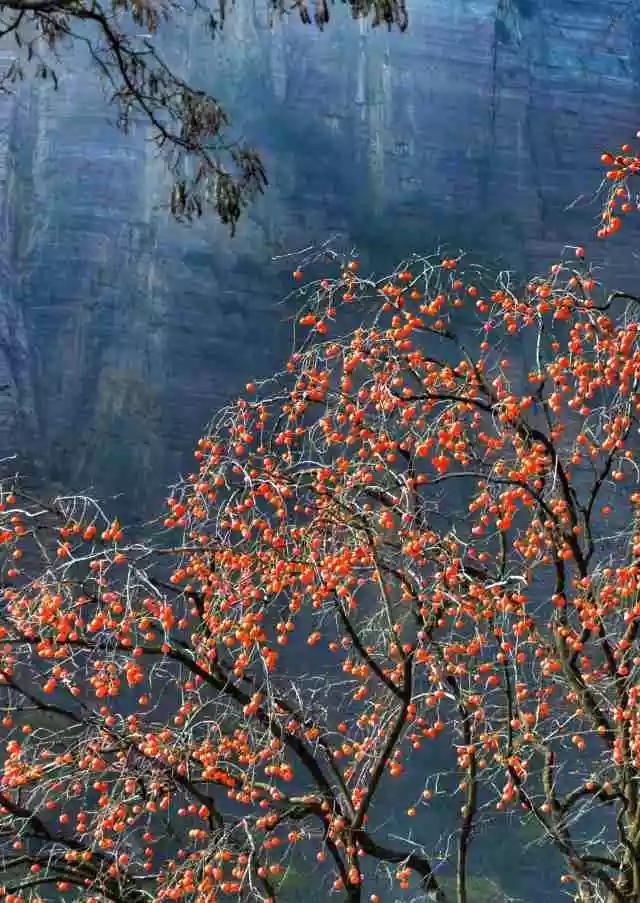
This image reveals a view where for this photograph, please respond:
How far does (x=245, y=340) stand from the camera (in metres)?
3.83

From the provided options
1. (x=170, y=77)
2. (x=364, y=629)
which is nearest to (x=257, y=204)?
(x=170, y=77)

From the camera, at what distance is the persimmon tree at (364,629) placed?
2.46 m

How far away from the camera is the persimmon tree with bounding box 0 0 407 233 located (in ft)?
12.4

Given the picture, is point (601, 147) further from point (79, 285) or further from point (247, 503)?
point (247, 503)

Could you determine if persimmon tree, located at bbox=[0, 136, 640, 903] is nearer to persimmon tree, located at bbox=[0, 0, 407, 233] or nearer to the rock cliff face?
the rock cliff face

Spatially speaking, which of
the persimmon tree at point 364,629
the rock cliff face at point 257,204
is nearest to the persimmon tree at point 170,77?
the rock cliff face at point 257,204

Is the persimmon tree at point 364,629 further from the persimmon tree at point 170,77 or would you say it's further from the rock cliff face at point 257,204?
the persimmon tree at point 170,77

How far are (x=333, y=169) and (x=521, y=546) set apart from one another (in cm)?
156

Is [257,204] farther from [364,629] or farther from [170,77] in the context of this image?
[364,629]

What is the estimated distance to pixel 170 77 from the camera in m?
3.83

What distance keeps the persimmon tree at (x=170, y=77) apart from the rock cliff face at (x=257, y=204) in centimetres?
5

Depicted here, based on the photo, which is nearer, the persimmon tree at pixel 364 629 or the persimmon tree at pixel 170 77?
the persimmon tree at pixel 364 629

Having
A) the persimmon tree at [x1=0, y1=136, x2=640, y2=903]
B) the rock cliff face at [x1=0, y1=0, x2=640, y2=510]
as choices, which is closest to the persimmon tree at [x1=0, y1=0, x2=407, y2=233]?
the rock cliff face at [x1=0, y1=0, x2=640, y2=510]

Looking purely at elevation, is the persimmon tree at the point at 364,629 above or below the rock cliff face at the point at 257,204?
below
